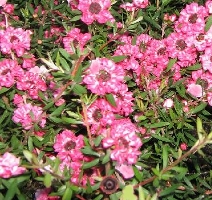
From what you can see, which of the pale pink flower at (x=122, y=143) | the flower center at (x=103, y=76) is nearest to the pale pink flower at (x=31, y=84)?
the flower center at (x=103, y=76)

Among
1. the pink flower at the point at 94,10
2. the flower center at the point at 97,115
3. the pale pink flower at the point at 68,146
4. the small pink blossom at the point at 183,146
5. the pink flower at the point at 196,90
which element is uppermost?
the pink flower at the point at 94,10

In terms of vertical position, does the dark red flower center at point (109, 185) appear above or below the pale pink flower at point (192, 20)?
below

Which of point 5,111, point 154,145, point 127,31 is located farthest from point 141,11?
point 5,111

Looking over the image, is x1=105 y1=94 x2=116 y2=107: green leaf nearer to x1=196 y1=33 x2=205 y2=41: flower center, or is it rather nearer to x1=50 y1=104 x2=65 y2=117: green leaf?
x1=50 y1=104 x2=65 y2=117: green leaf

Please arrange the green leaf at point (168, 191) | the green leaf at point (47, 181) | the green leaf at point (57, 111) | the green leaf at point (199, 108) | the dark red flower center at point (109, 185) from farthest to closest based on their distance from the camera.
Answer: the green leaf at point (199, 108) < the green leaf at point (57, 111) < the green leaf at point (168, 191) < the dark red flower center at point (109, 185) < the green leaf at point (47, 181)

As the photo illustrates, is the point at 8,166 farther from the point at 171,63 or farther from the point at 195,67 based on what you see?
the point at 195,67

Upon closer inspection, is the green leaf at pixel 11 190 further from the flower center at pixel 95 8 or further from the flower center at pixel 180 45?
the flower center at pixel 180 45
